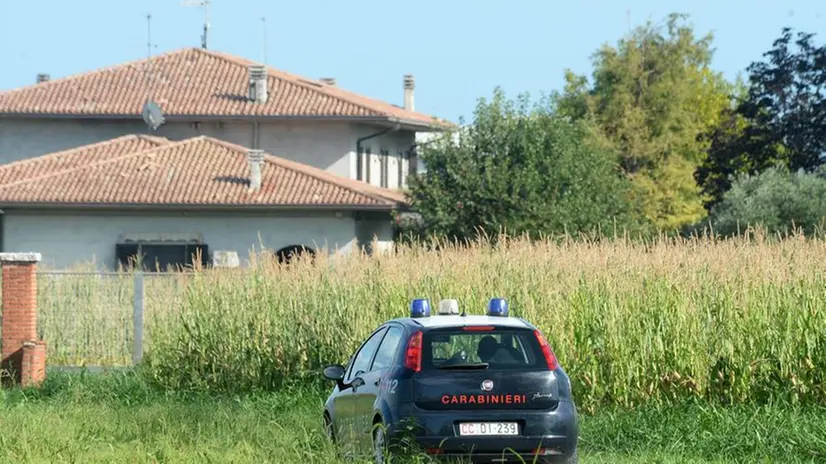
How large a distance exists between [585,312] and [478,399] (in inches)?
266

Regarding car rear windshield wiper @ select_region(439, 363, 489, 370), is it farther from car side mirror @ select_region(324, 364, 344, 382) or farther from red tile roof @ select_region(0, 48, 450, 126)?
red tile roof @ select_region(0, 48, 450, 126)

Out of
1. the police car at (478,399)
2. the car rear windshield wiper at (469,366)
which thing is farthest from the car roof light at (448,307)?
the car rear windshield wiper at (469,366)

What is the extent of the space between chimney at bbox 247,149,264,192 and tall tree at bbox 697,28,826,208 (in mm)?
21623

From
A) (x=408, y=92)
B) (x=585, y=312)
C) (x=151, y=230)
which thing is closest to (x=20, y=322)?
(x=585, y=312)

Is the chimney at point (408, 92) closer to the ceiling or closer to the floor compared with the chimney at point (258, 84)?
closer to the ceiling

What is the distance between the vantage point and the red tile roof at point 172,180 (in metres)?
48.7

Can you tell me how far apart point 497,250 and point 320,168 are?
113ft

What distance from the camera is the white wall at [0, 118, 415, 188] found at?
57000 mm

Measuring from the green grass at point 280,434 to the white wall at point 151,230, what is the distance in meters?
29.2

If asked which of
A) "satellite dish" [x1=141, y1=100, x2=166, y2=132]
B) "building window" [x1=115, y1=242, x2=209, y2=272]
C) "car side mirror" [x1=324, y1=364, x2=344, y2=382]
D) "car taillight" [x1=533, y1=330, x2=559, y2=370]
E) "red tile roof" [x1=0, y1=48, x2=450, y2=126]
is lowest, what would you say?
Answer: "car side mirror" [x1=324, y1=364, x2=344, y2=382]

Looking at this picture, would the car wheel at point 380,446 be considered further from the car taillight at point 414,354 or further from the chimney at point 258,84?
the chimney at point 258,84

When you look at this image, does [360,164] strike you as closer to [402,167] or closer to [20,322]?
[402,167]

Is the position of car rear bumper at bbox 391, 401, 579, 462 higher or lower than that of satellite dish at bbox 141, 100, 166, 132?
lower

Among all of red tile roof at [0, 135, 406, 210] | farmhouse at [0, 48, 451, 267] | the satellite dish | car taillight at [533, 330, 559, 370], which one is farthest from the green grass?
the satellite dish
